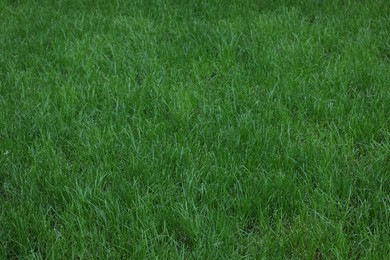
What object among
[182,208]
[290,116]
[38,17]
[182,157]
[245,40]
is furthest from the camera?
[38,17]

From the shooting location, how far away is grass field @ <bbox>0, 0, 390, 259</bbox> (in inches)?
97.1

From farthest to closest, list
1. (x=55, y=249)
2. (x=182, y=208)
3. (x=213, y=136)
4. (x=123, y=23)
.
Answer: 1. (x=123, y=23)
2. (x=213, y=136)
3. (x=182, y=208)
4. (x=55, y=249)

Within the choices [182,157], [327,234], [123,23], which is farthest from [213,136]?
[123,23]

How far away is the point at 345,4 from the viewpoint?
5.48 metres

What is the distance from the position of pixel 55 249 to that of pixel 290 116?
171 cm

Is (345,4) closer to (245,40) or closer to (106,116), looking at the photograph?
(245,40)

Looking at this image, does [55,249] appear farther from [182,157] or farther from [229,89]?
[229,89]

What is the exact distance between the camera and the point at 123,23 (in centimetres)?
516

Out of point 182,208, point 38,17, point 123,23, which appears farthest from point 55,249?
point 38,17

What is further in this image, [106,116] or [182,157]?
[106,116]

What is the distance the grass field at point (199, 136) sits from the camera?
2.47 m

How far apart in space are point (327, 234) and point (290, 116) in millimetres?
1203

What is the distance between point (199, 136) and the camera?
3.25 meters

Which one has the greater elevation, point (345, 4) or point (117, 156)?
point (345, 4)
